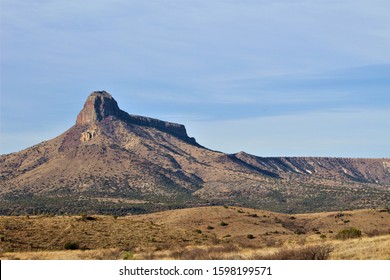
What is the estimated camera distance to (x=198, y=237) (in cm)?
5641

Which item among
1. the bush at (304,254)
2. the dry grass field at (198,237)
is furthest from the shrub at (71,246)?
the bush at (304,254)

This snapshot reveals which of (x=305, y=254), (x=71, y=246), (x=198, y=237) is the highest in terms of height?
(x=305, y=254)

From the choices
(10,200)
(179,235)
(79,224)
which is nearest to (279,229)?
(179,235)

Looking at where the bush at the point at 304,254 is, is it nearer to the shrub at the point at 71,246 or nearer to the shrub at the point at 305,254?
the shrub at the point at 305,254

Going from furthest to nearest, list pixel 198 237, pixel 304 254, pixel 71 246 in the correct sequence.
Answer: pixel 198 237 < pixel 71 246 < pixel 304 254

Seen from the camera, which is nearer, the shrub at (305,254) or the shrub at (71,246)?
the shrub at (305,254)

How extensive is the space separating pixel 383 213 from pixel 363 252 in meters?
63.1

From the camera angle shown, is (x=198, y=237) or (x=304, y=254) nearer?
(x=304, y=254)

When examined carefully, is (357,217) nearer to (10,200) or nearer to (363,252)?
(363,252)

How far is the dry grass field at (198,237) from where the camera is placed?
31.1m

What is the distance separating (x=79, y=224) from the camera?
55688 millimetres

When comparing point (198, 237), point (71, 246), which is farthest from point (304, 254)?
point (198, 237)

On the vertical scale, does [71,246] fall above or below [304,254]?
below

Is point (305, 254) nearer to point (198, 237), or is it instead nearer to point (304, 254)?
point (304, 254)
